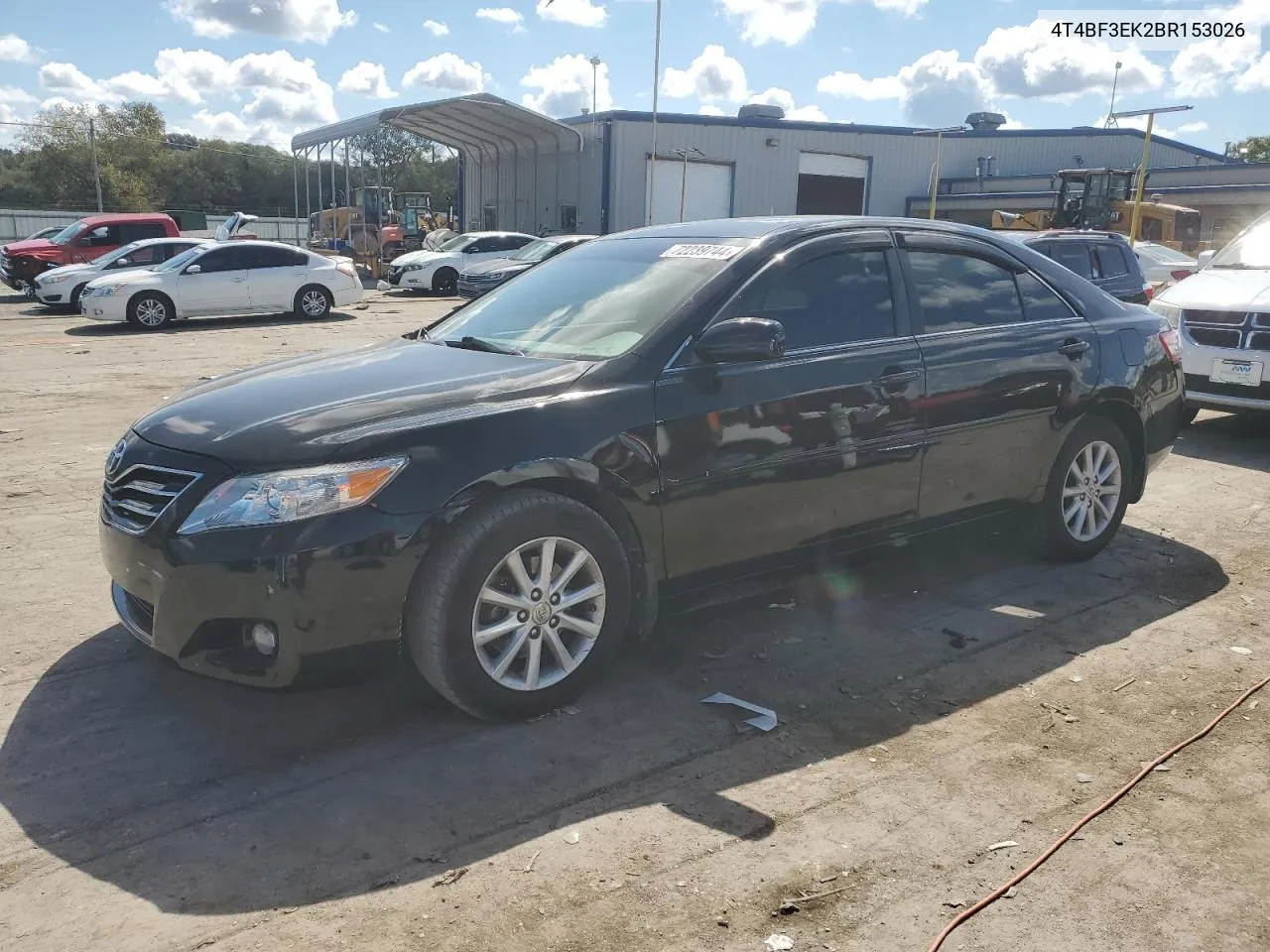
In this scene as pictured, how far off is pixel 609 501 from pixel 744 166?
36138mm

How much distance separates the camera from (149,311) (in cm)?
1741

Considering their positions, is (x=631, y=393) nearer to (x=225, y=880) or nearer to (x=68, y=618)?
(x=225, y=880)

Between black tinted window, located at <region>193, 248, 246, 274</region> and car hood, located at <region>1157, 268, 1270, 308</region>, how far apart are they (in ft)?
49.1

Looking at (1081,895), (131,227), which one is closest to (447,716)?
(1081,895)

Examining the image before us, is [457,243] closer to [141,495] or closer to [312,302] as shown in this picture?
[312,302]

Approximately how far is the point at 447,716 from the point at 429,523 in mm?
804

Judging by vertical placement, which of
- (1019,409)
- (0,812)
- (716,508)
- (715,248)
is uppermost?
(715,248)

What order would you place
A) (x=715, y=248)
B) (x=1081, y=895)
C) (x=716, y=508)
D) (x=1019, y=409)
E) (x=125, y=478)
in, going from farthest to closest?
(x=1019, y=409), (x=715, y=248), (x=716, y=508), (x=125, y=478), (x=1081, y=895)

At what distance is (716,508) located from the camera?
3.95m

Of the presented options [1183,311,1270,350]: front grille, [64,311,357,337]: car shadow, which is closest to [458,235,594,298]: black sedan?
[64,311,357,337]: car shadow

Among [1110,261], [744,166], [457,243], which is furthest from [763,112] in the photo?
[1110,261]

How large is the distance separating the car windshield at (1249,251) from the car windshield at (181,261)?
15640mm

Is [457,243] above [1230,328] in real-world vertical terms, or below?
above

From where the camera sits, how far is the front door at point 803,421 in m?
3.89
